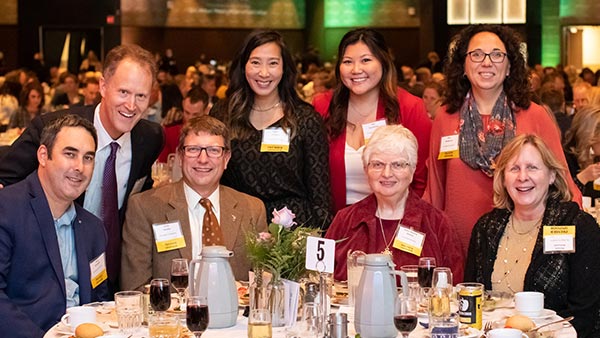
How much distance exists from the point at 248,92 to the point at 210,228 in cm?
90

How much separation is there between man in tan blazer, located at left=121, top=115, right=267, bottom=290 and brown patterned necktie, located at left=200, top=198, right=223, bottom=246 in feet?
0.07

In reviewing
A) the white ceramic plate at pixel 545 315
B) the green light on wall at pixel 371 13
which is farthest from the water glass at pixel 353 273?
the green light on wall at pixel 371 13

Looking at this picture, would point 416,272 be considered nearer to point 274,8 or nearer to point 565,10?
point 565,10

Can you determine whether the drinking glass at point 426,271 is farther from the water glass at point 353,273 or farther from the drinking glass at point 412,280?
the water glass at point 353,273

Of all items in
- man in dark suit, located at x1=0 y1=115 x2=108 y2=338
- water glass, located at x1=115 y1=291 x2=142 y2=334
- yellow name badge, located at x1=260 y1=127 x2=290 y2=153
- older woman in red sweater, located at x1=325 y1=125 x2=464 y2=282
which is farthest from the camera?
yellow name badge, located at x1=260 y1=127 x2=290 y2=153

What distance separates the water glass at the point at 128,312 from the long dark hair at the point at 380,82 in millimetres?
1969

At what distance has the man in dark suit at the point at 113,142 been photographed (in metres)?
4.62

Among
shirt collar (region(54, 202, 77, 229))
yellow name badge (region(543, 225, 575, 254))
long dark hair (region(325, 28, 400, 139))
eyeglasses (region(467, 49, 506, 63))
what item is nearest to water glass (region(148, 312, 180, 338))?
shirt collar (region(54, 202, 77, 229))

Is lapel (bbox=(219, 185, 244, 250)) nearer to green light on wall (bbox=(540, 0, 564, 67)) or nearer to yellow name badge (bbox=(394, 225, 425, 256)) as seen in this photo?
yellow name badge (bbox=(394, 225, 425, 256))

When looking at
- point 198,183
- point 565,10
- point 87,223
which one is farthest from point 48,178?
point 565,10

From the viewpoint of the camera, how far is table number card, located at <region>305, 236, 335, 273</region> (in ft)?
12.1

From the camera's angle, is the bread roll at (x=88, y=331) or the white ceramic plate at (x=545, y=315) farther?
the white ceramic plate at (x=545, y=315)

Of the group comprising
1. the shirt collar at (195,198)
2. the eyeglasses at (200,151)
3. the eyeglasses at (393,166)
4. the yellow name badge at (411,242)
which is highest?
the eyeglasses at (200,151)

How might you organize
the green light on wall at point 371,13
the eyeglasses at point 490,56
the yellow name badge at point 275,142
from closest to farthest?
the eyeglasses at point 490,56
the yellow name badge at point 275,142
the green light on wall at point 371,13
